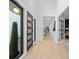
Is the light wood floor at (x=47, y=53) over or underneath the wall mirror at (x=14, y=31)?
underneath

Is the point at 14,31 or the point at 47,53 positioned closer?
the point at 14,31

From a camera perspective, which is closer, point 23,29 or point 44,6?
point 23,29

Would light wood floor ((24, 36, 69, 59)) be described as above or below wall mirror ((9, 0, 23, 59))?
below

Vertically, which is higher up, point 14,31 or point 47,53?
point 14,31

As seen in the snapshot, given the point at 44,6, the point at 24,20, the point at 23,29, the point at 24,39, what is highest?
the point at 44,6

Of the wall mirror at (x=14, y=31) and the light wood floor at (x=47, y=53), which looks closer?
the wall mirror at (x=14, y=31)

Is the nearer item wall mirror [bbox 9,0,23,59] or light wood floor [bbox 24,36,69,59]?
wall mirror [bbox 9,0,23,59]
